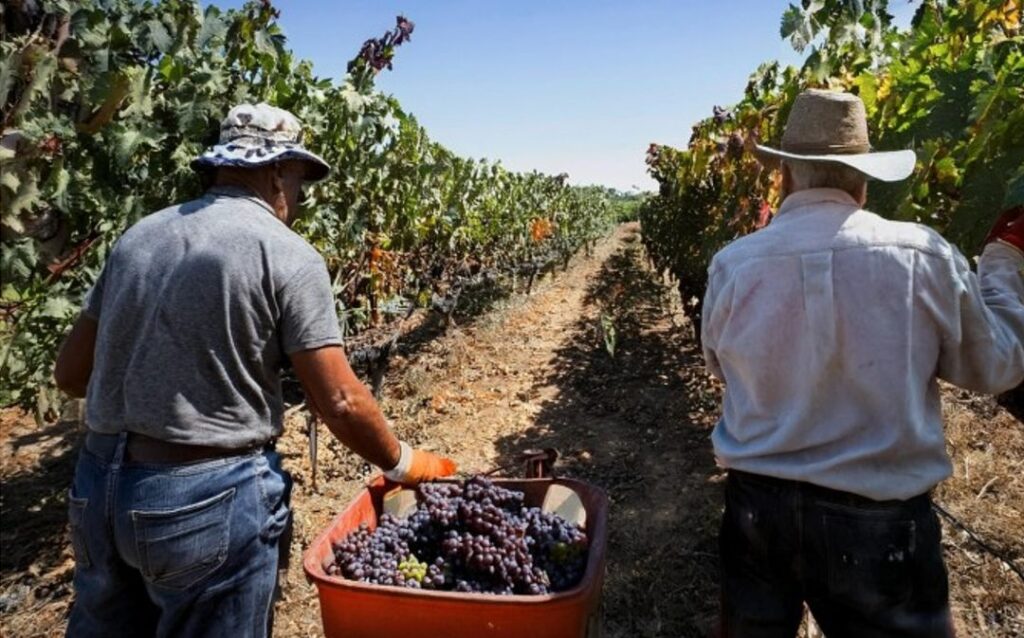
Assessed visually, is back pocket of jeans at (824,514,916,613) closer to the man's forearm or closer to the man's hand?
the man's hand

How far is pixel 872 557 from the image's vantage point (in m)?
1.61

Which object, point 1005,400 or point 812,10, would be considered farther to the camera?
point 812,10

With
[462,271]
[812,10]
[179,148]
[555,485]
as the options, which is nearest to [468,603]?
[555,485]

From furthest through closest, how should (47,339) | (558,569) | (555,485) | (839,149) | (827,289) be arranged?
(47,339) < (555,485) < (558,569) < (839,149) < (827,289)

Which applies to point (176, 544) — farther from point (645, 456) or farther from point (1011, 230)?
point (645, 456)

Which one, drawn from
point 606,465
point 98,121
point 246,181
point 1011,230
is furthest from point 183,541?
point 606,465

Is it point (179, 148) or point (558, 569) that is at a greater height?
point (179, 148)

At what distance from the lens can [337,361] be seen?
1.82 metres

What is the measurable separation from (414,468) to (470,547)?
1.12 feet

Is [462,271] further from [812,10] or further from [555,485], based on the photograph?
[555,485]

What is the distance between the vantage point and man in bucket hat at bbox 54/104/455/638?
1721 mm

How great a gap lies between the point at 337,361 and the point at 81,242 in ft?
7.43

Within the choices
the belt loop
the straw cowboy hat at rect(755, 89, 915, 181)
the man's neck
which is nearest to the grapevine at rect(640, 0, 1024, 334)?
the straw cowboy hat at rect(755, 89, 915, 181)

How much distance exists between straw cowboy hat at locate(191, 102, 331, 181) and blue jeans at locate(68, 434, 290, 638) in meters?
0.81
